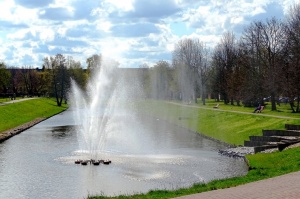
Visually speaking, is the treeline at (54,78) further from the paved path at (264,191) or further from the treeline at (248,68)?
the paved path at (264,191)

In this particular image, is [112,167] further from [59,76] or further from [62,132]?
[59,76]

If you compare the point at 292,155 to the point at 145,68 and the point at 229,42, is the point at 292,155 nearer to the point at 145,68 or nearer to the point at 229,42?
the point at 229,42

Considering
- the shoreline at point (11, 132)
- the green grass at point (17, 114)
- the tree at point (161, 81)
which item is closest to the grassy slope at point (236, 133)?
the shoreline at point (11, 132)

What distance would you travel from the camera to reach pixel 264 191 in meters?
14.2

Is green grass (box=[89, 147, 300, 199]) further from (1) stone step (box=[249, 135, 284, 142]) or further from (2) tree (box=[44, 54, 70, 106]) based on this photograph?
(2) tree (box=[44, 54, 70, 106])

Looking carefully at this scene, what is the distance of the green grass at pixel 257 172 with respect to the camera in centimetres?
1633

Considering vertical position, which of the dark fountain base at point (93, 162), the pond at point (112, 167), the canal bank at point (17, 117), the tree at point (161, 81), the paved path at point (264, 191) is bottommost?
the pond at point (112, 167)

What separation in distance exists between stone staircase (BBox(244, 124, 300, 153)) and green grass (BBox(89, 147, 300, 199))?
219 cm

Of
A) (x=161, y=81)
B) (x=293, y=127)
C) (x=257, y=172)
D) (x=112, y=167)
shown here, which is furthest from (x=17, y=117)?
(x=161, y=81)

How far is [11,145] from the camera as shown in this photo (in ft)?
133

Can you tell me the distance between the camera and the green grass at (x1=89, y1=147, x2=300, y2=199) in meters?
16.3

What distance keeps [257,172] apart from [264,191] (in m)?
6.54

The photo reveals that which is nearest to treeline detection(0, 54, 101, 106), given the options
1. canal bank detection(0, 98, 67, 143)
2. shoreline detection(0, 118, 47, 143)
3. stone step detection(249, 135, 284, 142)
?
canal bank detection(0, 98, 67, 143)

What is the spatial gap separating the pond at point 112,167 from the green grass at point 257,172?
118 centimetres
